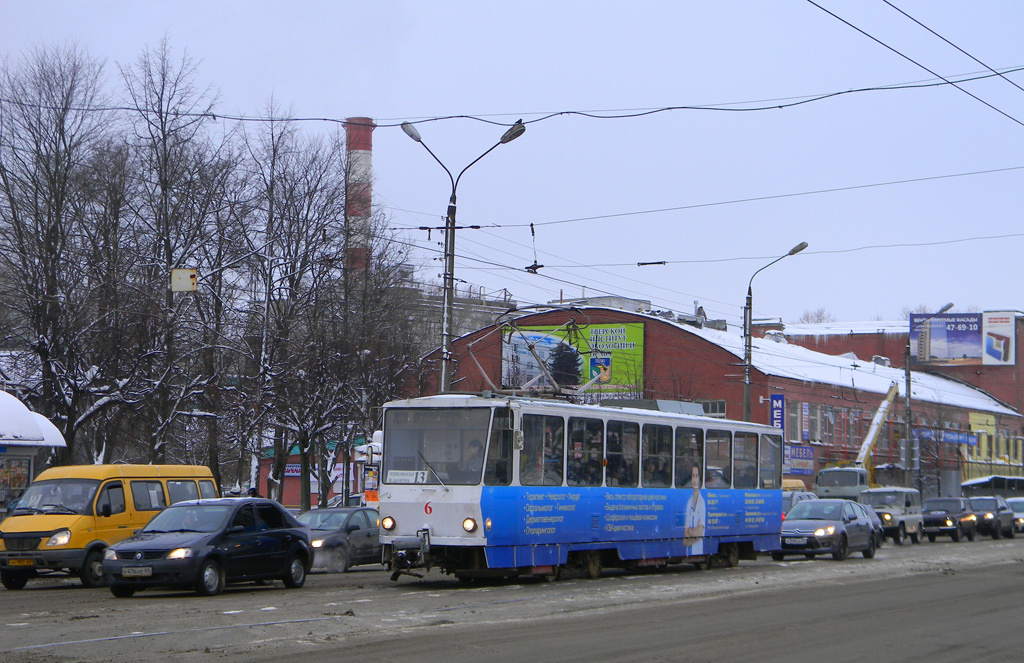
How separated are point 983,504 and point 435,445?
32.7 metres

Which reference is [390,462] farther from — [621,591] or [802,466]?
[802,466]

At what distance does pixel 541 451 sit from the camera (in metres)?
19.2

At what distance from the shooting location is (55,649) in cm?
1084

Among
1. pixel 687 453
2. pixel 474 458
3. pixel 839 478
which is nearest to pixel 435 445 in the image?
pixel 474 458

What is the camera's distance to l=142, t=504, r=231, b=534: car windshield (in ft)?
57.3

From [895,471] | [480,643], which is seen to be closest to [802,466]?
[895,471]

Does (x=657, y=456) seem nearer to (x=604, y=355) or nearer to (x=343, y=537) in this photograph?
(x=343, y=537)

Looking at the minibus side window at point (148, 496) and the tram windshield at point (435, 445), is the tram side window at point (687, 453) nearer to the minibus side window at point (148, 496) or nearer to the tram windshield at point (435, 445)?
the tram windshield at point (435, 445)

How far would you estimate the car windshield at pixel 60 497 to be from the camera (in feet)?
64.3

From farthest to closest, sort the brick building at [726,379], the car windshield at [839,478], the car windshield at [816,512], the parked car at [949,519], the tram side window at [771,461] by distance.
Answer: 1. the brick building at [726,379]
2. the car windshield at [839,478]
3. the parked car at [949,519]
4. the car windshield at [816,512]
5. the tram side window at [771,461]

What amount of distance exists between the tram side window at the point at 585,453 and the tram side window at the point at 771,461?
257 inches

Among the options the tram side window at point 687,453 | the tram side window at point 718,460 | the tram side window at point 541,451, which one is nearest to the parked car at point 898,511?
the tram side window at point 718,460

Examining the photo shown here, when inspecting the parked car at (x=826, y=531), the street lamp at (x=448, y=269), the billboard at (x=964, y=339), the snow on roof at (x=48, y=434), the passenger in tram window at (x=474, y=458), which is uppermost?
the billboard at (x=964, y=339)

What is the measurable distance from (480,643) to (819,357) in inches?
2563
